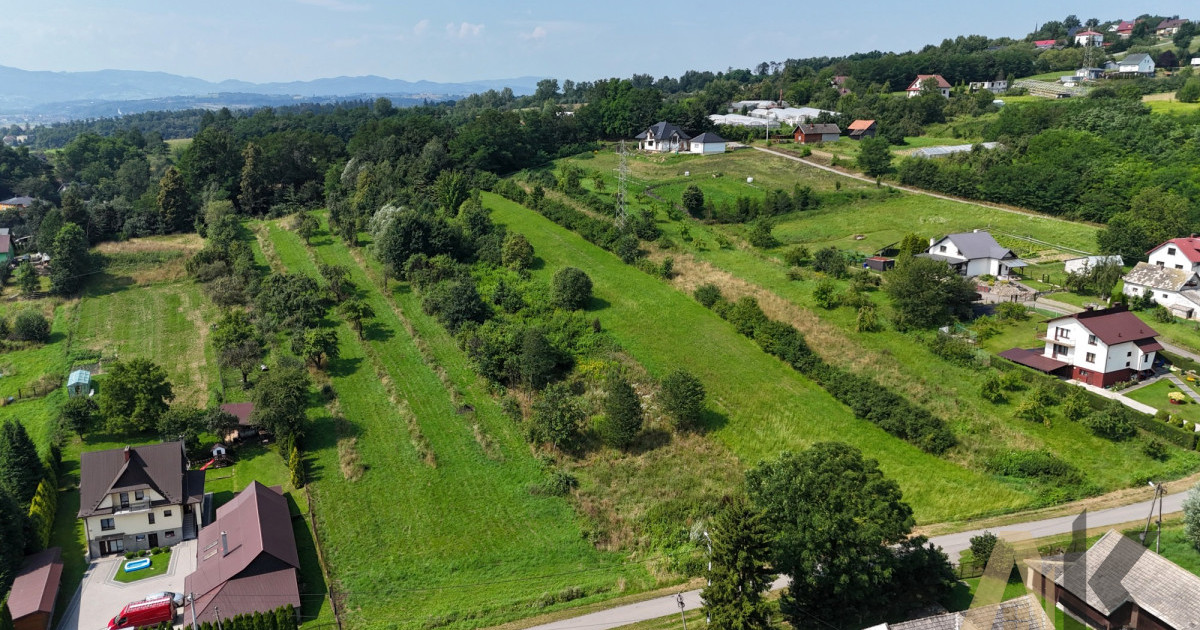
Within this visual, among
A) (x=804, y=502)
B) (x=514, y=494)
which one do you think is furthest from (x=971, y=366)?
(x=514, y=494)

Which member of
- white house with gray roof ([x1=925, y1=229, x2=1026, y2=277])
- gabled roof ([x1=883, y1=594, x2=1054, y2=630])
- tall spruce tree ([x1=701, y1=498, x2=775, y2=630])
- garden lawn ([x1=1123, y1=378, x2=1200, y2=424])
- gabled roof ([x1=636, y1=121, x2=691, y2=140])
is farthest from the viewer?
gabled roof ([x1=636, y1=121, x2=691, y2=140])

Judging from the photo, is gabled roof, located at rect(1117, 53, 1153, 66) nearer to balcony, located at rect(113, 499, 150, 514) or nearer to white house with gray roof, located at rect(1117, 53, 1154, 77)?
white house with gray roof, located at rect(1117, 53, 1154, 77)

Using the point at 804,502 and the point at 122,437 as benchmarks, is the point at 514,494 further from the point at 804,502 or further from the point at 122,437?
the point at 122,437

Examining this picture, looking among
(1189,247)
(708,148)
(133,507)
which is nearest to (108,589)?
(133,507)

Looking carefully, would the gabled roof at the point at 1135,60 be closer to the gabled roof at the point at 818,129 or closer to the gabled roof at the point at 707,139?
the gabled roof at the point at 818,129

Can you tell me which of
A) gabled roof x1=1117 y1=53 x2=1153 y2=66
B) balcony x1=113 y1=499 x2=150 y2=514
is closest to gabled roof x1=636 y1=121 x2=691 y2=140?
balcony x1=113 y1=499 x2=150 y2=514
